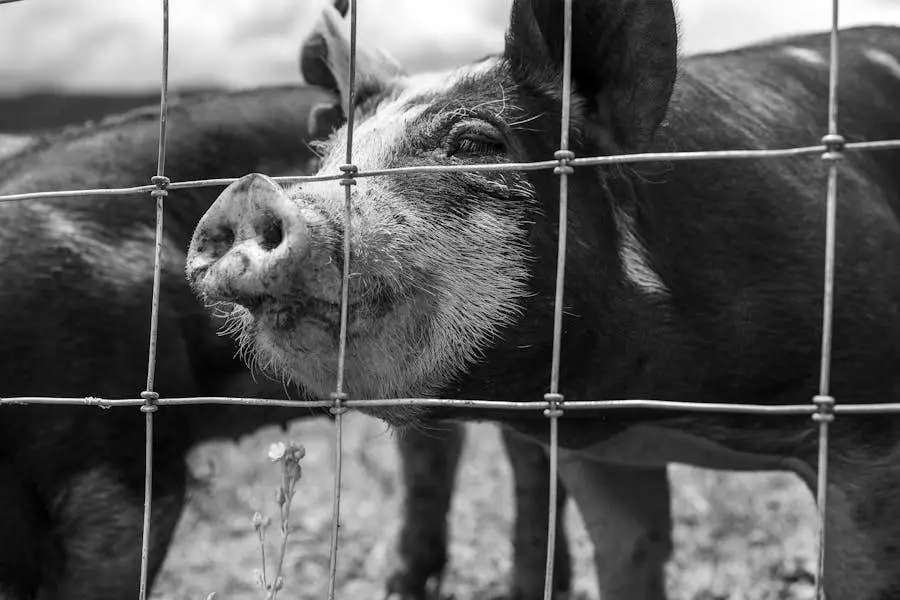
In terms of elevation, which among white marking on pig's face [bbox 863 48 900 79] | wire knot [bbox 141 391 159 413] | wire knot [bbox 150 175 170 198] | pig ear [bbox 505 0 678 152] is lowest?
wire knot [bbox 141 391 159 413]

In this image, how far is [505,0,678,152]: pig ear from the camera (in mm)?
2418

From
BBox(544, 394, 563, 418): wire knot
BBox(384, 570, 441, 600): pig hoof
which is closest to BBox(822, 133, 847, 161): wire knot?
BBox(544, 394, 563, 418): wire knot

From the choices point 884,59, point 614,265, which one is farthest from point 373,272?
point 884,59

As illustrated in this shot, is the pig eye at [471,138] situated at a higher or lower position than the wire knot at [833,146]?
higher

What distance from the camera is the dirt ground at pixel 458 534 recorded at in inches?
182

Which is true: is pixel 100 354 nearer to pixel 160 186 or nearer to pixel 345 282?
pixel 160 186

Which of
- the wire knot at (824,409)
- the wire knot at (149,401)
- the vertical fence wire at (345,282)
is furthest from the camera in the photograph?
the wire knot at (149,401)

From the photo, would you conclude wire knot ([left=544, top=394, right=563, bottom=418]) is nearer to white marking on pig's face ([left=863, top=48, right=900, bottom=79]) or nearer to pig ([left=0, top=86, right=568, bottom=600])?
pig ([left=0, top=86, right=568, bottom=600])

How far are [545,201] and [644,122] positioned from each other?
0.26 metres

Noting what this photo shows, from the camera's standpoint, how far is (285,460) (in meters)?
2.30

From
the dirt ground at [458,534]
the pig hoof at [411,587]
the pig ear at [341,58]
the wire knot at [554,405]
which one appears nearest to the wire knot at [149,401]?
the wire knot at [554,405]

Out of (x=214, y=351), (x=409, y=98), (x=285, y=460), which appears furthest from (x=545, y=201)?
(x=214, y=351)

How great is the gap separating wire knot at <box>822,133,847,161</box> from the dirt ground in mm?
2572

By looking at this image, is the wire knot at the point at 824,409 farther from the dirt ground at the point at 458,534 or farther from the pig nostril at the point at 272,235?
the dirt ground at the point at 458,534
